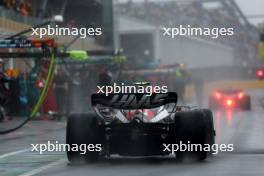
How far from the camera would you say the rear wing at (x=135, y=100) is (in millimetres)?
14961

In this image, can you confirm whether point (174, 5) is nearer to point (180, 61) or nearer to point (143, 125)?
point (180, 61)

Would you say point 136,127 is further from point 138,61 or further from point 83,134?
point 138,61

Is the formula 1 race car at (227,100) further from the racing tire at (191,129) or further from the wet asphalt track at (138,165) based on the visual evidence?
the racing tire at (191,129)

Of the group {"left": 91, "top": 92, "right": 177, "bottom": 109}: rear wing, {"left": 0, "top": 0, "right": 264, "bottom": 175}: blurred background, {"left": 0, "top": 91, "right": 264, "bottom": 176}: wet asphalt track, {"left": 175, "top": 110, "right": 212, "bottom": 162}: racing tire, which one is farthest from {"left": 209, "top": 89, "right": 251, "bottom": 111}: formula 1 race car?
Answer: {"left": 175, "top": 110, "right": 212, "bottom": 162}: racing tire

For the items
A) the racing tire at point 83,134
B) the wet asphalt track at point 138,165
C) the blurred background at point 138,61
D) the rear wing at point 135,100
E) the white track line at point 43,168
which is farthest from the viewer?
the blurred background at point 138,61

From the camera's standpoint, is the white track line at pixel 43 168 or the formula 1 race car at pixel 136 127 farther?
the formula 1 race car at pixel 136 127

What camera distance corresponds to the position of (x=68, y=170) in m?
14.0

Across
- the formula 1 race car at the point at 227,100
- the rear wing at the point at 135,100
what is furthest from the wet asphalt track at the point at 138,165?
the formula 1 race car at the point at 227,100

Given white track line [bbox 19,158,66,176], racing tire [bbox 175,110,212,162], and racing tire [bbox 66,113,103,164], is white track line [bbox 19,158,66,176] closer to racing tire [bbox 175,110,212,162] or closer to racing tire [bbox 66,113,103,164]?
racing tire [bbox 66,113,103,164]

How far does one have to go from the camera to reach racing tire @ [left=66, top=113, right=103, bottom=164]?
1471 cm

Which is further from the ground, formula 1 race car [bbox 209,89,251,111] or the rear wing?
the rear wing

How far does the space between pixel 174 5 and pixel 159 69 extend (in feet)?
36.6

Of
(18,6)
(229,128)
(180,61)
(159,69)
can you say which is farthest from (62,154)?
(180,61)

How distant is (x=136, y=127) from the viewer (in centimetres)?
1455
